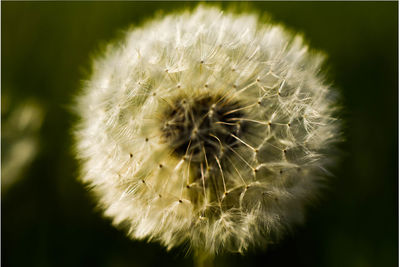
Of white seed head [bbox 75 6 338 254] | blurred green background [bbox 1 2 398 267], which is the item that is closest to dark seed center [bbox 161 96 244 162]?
white seed head [bbox 75 6 338 254]

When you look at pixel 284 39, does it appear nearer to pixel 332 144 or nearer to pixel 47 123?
pixel 332 144

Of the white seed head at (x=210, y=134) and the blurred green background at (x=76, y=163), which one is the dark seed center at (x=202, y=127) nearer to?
the white seed head at (x=210, y=134)

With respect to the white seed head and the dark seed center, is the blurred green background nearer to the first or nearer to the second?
the white seed head

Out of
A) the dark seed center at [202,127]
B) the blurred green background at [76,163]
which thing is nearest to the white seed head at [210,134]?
the dark seed center at [202,127]

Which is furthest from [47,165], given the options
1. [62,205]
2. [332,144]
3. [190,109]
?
[332,144]

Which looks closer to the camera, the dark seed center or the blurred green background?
the dark seed center

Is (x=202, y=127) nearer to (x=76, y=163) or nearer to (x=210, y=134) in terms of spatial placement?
(x=210, y=134)
